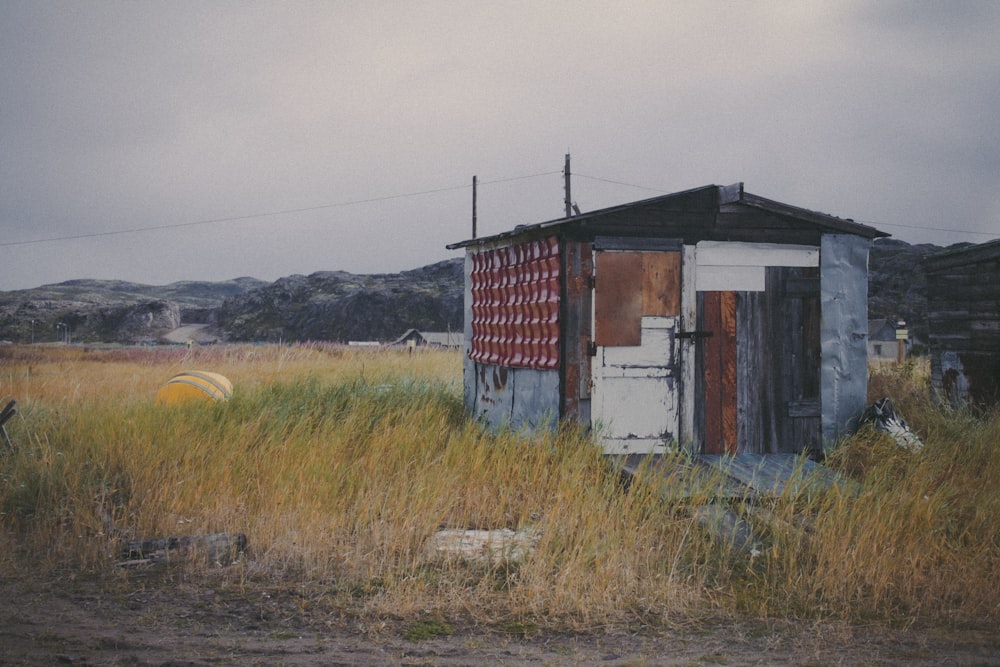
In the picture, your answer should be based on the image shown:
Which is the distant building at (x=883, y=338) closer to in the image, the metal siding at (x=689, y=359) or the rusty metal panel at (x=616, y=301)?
the metal siding at (x=689, y=359)

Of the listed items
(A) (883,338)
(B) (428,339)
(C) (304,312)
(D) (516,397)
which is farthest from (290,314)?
(D) (516,397)

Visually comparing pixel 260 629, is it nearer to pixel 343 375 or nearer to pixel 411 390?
pixel 411 390

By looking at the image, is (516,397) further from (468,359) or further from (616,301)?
(468,359)

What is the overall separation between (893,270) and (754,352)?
70742 mm

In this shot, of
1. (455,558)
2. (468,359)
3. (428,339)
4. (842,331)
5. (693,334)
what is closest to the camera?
(455,558)

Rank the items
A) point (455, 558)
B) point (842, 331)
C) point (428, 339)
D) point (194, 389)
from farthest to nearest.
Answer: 1. point (428, 339)
2. point (194, 389)
3. point (842, 331)
4. point (455, 558)

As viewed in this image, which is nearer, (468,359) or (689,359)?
(689,359)

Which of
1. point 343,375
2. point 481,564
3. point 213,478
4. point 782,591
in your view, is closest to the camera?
point 782,591

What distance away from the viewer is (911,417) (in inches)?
428

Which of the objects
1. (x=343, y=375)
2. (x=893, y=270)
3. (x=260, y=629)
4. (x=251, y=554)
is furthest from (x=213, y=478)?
(x=893, y=270)

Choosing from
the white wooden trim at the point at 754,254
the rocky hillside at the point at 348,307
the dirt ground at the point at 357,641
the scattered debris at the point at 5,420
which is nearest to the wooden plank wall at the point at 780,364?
the white wooden trim at the point at 754,254

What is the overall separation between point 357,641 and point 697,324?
5844mm

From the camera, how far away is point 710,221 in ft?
29.7

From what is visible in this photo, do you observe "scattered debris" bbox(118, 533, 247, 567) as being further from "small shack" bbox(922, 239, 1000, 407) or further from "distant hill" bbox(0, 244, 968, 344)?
"distant hill" bbox(0, 244, 968, 344)
